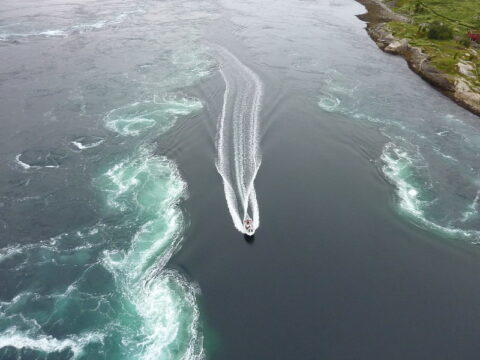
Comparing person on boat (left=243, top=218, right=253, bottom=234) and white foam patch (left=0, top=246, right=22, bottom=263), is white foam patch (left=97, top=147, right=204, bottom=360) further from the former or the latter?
white foam patch (left=0, top=246, right=22, bottom=263)

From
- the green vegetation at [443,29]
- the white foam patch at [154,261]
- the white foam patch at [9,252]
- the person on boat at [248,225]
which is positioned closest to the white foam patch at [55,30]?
the white foam patch at [154,261]

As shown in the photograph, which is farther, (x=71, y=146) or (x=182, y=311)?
(x=71, y=146)

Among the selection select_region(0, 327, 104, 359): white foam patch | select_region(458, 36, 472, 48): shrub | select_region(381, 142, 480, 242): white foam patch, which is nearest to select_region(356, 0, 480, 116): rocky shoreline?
select_region(458, 36, 472, 48): shrub

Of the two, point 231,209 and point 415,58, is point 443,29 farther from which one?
point 231,209

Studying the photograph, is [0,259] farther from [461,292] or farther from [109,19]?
[109,19]

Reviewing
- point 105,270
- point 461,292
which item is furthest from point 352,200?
point 105,270

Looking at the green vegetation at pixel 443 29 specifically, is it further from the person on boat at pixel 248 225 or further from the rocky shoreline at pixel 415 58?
the person on boat at pixel 248 225
